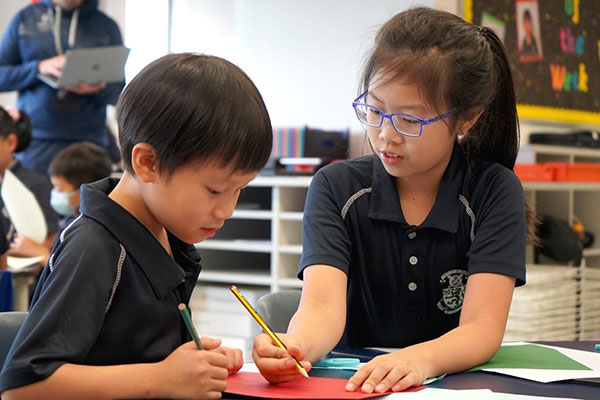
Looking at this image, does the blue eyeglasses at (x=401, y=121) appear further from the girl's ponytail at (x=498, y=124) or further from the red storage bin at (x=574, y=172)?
the red storage bin at (x=574, y=172)

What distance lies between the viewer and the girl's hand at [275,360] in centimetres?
97

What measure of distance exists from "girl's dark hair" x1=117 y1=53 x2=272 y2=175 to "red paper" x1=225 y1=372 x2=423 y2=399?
0.85 ft

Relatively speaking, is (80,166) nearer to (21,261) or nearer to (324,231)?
(21,261)

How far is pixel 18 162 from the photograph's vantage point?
11.6ft

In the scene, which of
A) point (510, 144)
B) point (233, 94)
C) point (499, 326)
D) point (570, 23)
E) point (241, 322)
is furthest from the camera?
point (570, 23)

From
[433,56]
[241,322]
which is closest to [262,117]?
[433,56]

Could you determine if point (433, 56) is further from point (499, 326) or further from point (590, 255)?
point (590, 255)

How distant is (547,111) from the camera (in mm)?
4109

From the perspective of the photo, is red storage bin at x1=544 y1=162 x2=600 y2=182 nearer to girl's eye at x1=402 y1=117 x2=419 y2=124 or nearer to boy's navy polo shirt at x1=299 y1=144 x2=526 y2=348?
boy's navy polo shirt at x1=299 y1=144 x2=526 y2=348

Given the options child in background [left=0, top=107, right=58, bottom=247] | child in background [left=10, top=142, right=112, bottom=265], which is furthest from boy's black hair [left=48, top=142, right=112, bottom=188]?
child in background [left=0, top=107, right=58, bottom=247]

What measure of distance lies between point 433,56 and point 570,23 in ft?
11.0

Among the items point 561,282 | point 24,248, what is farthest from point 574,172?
point 24,248

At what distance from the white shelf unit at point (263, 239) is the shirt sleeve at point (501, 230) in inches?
62.8

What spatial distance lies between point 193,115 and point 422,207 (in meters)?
0.59
